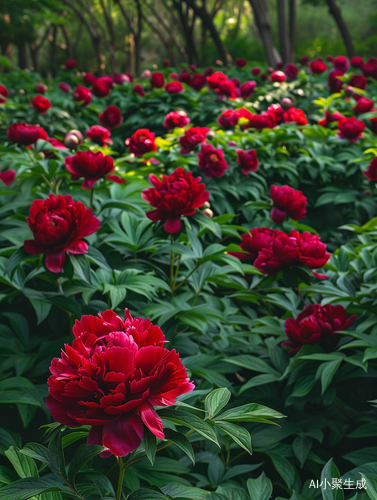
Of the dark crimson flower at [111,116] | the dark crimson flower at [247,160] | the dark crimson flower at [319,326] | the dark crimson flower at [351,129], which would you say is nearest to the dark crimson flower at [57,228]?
the dark crimson flower at [319,326]

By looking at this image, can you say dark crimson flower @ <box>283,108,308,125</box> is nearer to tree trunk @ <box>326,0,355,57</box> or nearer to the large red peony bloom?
the large red peony bloom

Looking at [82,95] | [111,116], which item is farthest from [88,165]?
[82,95]

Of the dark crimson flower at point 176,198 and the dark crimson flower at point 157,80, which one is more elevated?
the dark crimson flower at point 157,80

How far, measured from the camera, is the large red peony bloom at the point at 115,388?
0.67 meters

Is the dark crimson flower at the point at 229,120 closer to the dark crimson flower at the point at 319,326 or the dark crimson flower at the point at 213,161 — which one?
the dark crimson flower at the point at 213,161

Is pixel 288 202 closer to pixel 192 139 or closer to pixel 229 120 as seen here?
pixel 192 139

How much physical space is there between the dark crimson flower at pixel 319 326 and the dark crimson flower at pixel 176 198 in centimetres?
51

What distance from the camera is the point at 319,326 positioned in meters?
1.43

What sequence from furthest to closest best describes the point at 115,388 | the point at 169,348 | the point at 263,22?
1. the point at 263,22
2. the point at 169,348
3. the point at 115,388

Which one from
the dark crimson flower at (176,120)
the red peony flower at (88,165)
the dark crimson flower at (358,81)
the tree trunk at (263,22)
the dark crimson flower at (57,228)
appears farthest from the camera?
the tree trunk at (263,22)

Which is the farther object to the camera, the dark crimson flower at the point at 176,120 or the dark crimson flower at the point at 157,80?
the dark crimson flower at the point at 157,80

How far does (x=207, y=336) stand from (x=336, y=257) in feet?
2.39

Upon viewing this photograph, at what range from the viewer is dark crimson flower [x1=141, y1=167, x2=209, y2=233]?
1503 mm

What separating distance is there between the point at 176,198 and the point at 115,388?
0.89m
